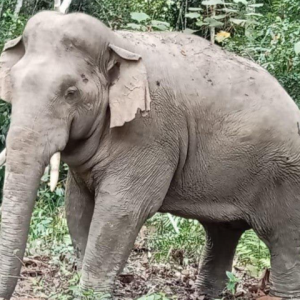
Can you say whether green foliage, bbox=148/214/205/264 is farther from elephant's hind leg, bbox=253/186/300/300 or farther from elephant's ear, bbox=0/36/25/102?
elephant's ear, bbox=0/36/25/102

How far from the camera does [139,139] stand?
4.36 meters

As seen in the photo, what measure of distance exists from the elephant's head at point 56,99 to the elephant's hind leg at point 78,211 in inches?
17.3

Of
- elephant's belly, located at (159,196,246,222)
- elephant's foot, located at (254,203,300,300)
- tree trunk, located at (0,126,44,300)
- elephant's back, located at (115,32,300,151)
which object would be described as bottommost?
elephant's foot, located at (254,203,300,300)

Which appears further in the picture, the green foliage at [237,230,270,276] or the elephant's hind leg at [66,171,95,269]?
A: the green foliage at [237,230,270,276]

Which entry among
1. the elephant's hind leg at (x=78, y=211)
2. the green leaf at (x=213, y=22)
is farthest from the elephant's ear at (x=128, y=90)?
the green leaf at (x=213, y=22)

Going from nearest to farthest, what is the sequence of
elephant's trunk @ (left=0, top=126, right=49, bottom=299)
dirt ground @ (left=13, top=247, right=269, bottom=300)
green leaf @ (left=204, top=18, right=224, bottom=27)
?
elephant's trunk @ (left=0, top=126, right=49, bottom=299) → dirt ground @ (left=13, top=247, right=269, bottom=300) → green leaf @ (left=204, top=18, right=224, bottom=27)

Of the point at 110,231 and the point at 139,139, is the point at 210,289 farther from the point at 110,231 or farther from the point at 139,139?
the point at 139,139

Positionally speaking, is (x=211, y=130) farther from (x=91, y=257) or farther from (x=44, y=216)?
(x=44, y=216)

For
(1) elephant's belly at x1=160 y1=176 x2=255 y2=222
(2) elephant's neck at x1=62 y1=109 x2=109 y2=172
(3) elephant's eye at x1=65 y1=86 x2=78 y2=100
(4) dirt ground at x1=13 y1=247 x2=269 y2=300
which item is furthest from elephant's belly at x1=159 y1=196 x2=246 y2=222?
(3) elephant's eye at x1=65 y1=86 x2=78 y2=100

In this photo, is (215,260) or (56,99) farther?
(215,260)

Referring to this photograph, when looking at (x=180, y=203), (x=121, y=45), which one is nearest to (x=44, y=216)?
(x=180, y=203)

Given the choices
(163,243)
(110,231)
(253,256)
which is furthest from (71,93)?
(253,256)

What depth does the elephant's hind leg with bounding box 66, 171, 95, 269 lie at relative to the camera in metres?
4.80

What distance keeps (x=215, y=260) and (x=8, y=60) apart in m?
2.19
